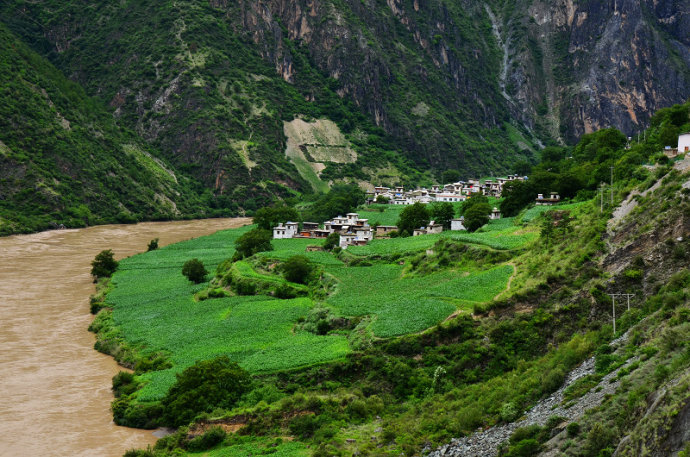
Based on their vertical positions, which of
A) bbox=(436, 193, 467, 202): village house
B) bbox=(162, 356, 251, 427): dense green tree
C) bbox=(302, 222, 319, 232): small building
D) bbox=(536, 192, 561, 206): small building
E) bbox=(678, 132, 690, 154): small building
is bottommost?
bbox=(162, 356, 251, 427): dense green tree

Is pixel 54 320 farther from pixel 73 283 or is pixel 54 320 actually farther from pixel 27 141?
pixel 27 141

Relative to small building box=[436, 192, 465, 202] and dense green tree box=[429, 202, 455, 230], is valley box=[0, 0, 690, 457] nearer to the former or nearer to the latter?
dense green tree box=[429, 202, 455, 230]

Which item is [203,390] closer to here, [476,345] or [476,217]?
[476,345]

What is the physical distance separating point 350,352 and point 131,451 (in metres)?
14.9

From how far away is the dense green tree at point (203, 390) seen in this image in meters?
43.1

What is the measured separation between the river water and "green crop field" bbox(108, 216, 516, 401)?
144 inches

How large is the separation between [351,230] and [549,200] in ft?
88.8

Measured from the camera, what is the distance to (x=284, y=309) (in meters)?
63.0

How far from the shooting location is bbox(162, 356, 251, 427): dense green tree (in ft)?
141

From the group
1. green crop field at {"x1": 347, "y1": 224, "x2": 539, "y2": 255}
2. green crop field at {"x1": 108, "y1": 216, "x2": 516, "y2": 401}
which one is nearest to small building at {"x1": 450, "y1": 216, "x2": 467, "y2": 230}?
green crop field at {"x1": 347, "y1": 224, "x2": 539, "y2": 255}

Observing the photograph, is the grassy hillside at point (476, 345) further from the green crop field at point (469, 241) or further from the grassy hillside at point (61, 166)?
the grassy hillside at point (61, 166)

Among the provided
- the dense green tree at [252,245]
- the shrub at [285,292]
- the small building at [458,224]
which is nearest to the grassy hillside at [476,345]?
the shrub at [285,292]

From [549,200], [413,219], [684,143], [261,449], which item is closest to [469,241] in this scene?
[684,143]

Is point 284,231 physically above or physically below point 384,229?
above
